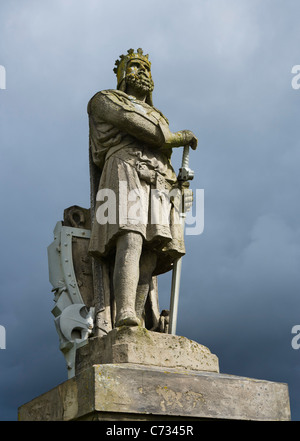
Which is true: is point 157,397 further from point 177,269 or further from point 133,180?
point 133,180

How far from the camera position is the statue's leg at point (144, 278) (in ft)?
27.2

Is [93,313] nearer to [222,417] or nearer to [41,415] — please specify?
[41,415]

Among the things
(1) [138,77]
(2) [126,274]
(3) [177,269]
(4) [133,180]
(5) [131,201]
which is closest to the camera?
(2) [126,274]

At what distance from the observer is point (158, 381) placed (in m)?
6.86

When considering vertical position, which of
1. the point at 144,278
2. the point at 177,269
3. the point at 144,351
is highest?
the point at 177,269

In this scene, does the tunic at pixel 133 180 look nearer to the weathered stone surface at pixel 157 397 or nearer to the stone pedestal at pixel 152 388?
the stone pedestal at pixel 152 388

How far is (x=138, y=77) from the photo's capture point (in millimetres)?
8953

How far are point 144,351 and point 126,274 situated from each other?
0.94m

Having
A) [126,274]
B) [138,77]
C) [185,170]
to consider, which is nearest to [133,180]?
[185,170]

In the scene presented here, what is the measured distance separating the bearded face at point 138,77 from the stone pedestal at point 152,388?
133 inches

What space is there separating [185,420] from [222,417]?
434 mm

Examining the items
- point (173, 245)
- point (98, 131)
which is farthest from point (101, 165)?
point (173, 245)

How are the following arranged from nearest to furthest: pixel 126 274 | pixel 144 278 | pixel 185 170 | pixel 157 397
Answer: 1. pixel 157 397
2. pixel 126 274
3. pixel 144 278
4. pixel 185 170

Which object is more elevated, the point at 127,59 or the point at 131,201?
the point at 127,59
